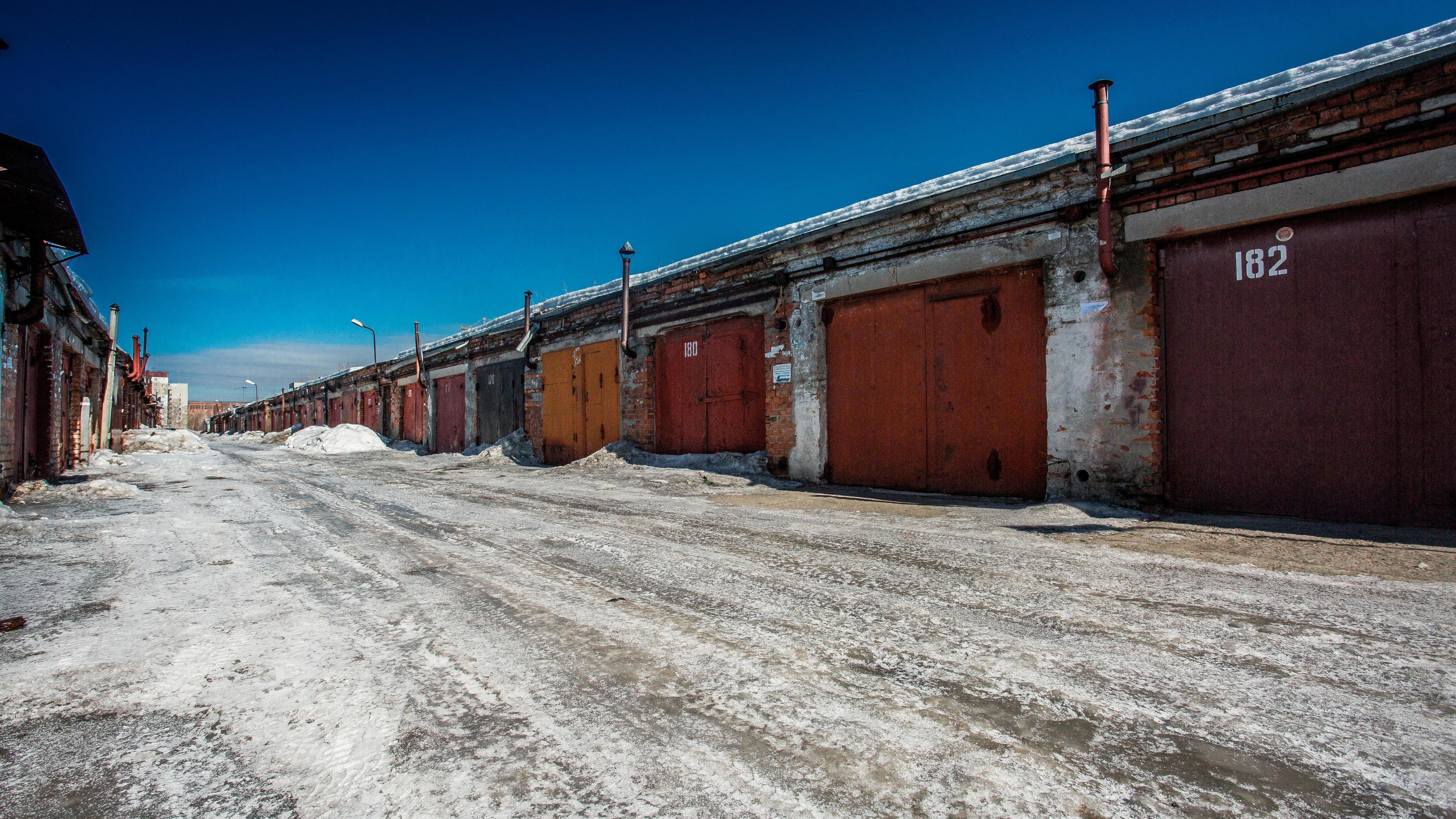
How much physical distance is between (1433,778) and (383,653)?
8.90 ft

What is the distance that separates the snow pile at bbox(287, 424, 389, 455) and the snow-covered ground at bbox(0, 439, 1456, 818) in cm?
1663

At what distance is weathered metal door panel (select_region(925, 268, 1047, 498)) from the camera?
20.2ft

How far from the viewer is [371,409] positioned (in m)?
25.2

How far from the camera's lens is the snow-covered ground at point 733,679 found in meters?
1.29

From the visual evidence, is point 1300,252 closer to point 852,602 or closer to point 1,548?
point 852,602

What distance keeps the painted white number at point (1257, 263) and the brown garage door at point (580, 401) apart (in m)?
8.85

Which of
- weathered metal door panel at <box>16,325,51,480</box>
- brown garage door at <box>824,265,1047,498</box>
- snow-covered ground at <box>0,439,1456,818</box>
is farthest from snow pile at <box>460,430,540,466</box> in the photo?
snow-covered ground at <box>0,439,1456,818</box>

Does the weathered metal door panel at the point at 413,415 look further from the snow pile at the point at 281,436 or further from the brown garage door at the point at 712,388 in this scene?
the brown garage door at the point at 712,388

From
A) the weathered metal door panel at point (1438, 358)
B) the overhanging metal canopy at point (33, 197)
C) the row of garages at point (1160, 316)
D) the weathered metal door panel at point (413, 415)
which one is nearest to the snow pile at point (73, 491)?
the overhanging metal canopy at point (33, 197)

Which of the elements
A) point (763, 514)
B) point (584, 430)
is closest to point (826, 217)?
point (763, 514)

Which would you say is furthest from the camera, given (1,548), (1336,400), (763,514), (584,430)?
(584,430)

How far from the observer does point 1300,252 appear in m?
4.64

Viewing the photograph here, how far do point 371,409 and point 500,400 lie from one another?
42.5ft

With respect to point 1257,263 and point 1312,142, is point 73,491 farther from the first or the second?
point 1312,142
